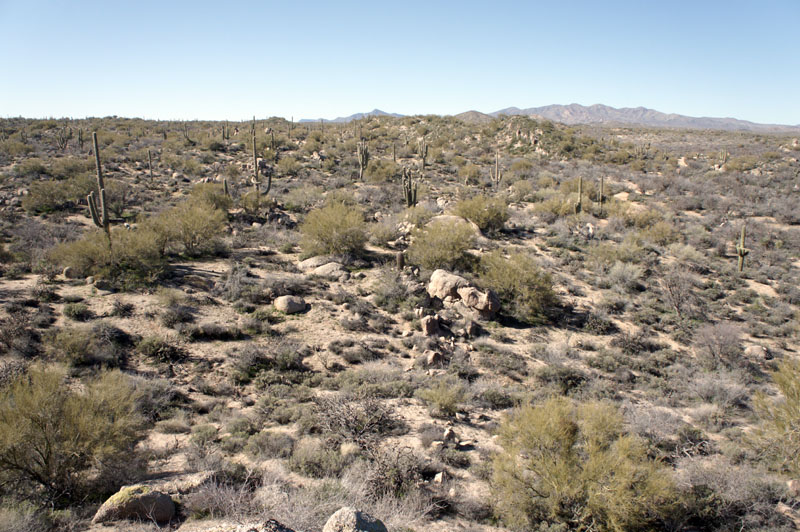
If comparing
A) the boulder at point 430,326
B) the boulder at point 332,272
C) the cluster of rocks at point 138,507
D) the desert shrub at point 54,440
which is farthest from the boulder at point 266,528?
the boulder at point 332,272

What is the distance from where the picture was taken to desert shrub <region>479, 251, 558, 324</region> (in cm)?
1335

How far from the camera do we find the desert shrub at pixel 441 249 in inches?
608

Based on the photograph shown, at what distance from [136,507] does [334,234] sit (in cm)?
1230

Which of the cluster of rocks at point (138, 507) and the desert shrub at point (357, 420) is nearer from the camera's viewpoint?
the cluster of rocks at point (138, 507)

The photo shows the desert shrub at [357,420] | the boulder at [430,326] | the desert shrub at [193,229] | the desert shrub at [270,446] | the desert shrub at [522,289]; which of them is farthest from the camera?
the desert shrub at [193,229]

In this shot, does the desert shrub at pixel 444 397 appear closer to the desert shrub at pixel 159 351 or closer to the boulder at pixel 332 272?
the desert shrub at pixel 159 351

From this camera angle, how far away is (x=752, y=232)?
20.9 m

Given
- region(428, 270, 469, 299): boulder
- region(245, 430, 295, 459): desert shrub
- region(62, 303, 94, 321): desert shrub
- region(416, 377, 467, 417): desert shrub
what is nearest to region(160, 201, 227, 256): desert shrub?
region(62, 303, 94, 321): desert shrub

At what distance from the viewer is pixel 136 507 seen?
16.6 feet

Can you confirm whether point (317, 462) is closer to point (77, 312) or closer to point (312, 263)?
point (77, 312)

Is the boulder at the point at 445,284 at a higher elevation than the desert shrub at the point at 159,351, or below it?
higher

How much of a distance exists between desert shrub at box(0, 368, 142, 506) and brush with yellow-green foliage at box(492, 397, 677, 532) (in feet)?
18.5

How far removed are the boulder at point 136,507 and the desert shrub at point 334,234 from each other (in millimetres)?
11947

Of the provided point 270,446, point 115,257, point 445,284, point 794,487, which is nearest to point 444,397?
point 270,446
